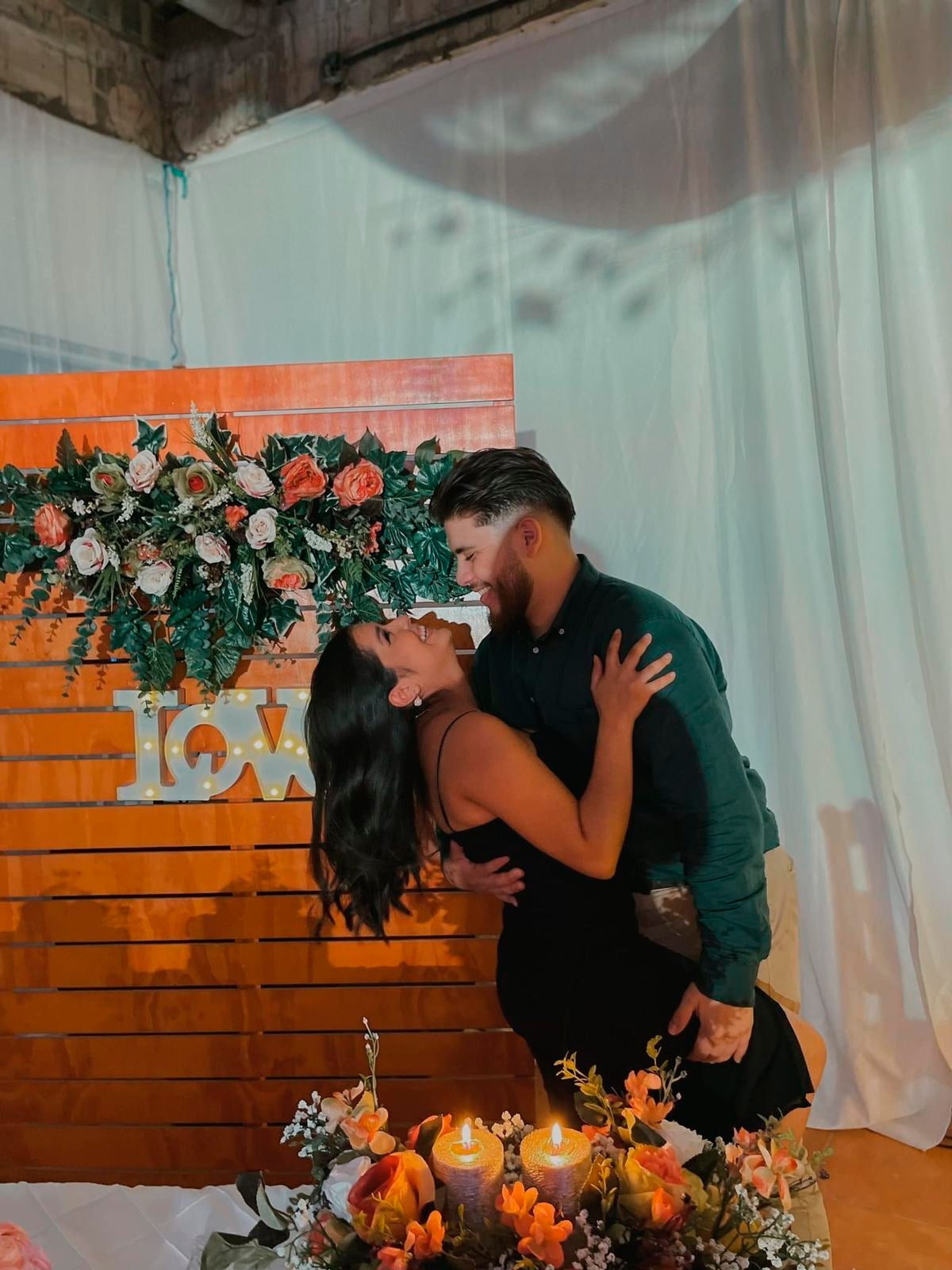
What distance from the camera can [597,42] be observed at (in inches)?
140

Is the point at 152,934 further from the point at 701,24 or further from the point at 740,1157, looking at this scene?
the point at 701,24

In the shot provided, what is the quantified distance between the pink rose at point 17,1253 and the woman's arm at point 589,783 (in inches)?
37.3

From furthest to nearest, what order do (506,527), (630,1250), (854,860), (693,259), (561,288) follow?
1. (561,288)
2. (693,259)
3. (854,860)
4. (506,527)
5. (630,1250)

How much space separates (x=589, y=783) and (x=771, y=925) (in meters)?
0.69

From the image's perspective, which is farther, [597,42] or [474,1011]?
[597,42]

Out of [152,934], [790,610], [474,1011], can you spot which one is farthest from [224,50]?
[474,1011]

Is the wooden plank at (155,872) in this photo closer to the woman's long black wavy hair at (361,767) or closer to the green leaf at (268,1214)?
the woman's long black wavy hair at (361,767)

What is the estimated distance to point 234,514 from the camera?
8.13ft

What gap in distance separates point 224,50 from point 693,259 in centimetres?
284

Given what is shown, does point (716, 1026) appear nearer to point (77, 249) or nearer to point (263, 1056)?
point (263, 1056)

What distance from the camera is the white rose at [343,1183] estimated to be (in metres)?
1.13

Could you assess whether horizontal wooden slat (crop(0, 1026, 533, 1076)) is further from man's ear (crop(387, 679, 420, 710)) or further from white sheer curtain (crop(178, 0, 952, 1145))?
man's ear (crop(387, 679, 420, 710))

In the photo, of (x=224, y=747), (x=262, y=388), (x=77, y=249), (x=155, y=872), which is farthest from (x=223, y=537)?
(x=77, y=249)

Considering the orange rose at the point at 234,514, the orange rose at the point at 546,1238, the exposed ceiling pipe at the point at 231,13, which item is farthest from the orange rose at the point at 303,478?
the exposed ceiling pipe at the point at 231,13
